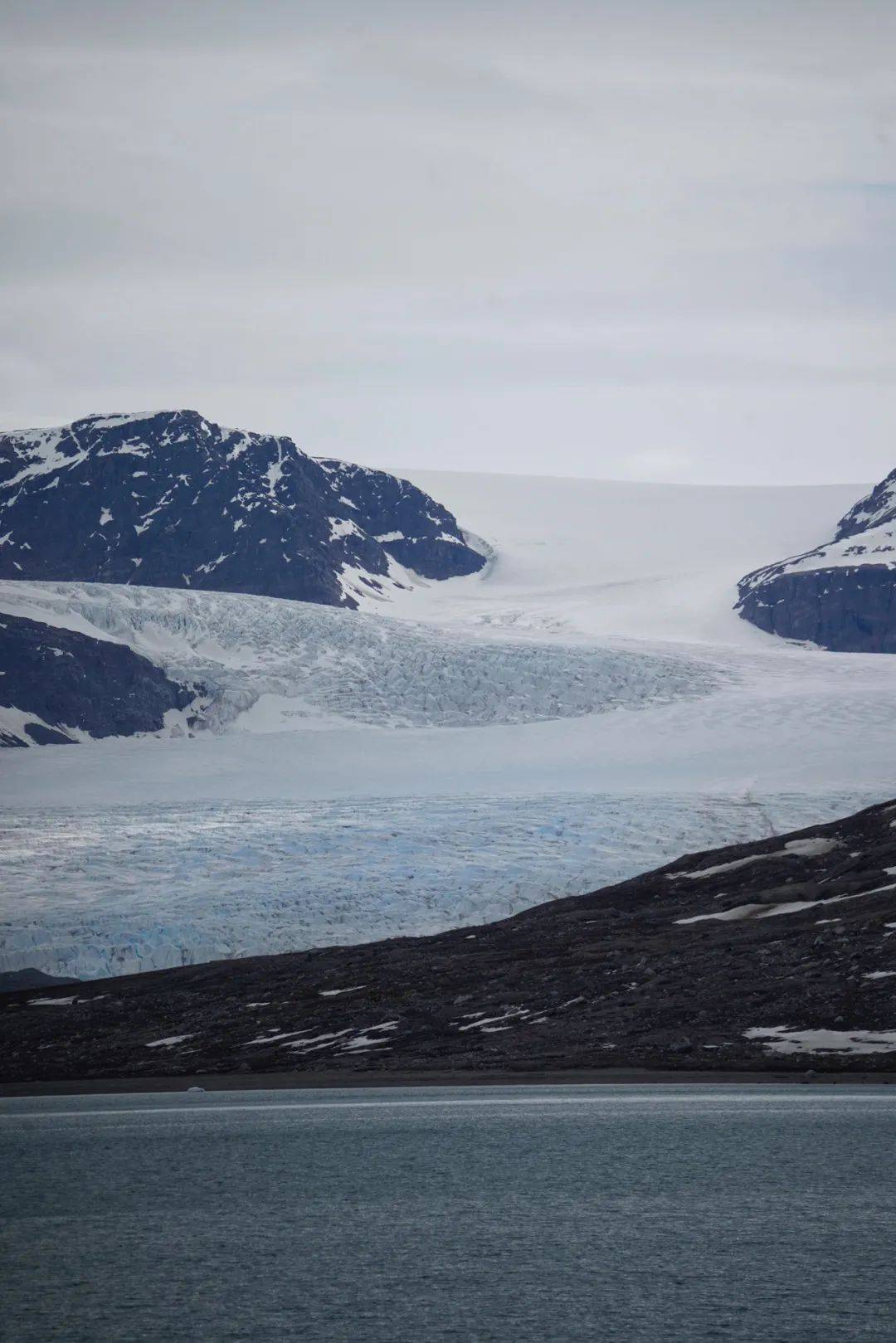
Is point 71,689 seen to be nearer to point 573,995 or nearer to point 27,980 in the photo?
point 27,980

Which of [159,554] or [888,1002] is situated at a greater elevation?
[159,554]

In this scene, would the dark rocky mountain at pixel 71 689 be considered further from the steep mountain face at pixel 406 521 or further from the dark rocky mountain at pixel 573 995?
the steep mountain face at pixel 406 521

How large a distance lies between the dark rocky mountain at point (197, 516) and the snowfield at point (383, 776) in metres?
63.9

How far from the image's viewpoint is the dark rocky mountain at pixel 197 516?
13300cm

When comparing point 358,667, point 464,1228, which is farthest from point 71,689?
point 464,1228

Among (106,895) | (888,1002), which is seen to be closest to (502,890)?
(106,895)

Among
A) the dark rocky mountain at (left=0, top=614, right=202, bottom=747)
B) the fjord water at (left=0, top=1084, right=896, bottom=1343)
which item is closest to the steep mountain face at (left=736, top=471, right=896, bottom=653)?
the dark rocky mountain at (left=0, top=614, right=202, bottom=747)

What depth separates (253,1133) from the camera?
10.1m

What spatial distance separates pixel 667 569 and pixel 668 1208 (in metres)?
117

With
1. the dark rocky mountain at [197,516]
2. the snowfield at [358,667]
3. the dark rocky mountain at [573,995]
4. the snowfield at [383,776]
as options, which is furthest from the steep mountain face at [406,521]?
the dark rocky mountain at [573,995]

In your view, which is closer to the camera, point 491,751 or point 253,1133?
point 253,1133

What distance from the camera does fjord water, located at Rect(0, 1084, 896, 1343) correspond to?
4.82 meters

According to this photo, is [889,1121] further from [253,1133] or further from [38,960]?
[38,960]

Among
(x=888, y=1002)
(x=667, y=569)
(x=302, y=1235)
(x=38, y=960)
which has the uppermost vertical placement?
(x=667, y=569)
